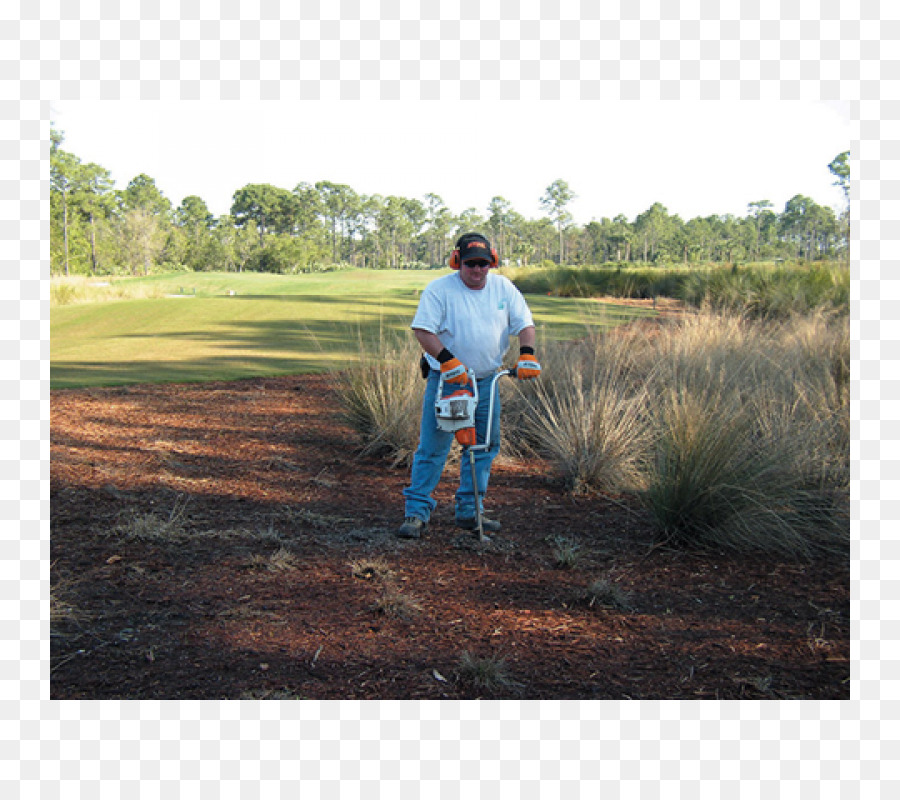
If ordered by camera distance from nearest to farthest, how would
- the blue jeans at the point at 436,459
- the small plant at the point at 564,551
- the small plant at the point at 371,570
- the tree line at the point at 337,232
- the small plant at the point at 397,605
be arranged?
the small plant at the point at 397,605, the small plant at the point at 371,570, the small plant at the point at 564,551, the blue jeans at the point at 436,459, the tree line at the point at 337,232

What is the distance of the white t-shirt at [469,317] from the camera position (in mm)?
5035

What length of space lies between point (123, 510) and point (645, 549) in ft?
11.4

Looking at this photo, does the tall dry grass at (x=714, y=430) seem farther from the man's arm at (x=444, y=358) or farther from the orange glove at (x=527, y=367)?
the man's arm at (x=444, y=358)

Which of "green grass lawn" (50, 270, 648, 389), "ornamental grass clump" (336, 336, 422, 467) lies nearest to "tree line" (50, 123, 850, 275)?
"green grass lawn" (50, 270, 648, 389)

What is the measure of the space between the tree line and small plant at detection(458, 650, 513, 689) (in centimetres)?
6624

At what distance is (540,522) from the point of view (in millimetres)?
5656

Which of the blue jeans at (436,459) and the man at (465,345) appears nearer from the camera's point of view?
the man at (465,345)

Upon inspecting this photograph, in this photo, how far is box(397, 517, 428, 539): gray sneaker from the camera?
5160 millimetres

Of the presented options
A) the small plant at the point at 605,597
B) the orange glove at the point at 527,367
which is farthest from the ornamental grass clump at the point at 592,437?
the small plant at the point at 605,597

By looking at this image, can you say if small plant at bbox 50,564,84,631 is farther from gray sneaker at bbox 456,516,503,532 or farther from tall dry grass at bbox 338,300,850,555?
tall dry grass at bbox 338,300,850,555

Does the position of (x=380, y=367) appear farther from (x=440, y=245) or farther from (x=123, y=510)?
(x=440, y=245)

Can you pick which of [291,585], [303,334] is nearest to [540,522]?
[291,585]

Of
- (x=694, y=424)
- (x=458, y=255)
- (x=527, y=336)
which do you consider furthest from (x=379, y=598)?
(x=694, y=424)

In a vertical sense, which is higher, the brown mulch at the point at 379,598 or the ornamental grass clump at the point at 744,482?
the ornamental grass clump at the point at 744,482
